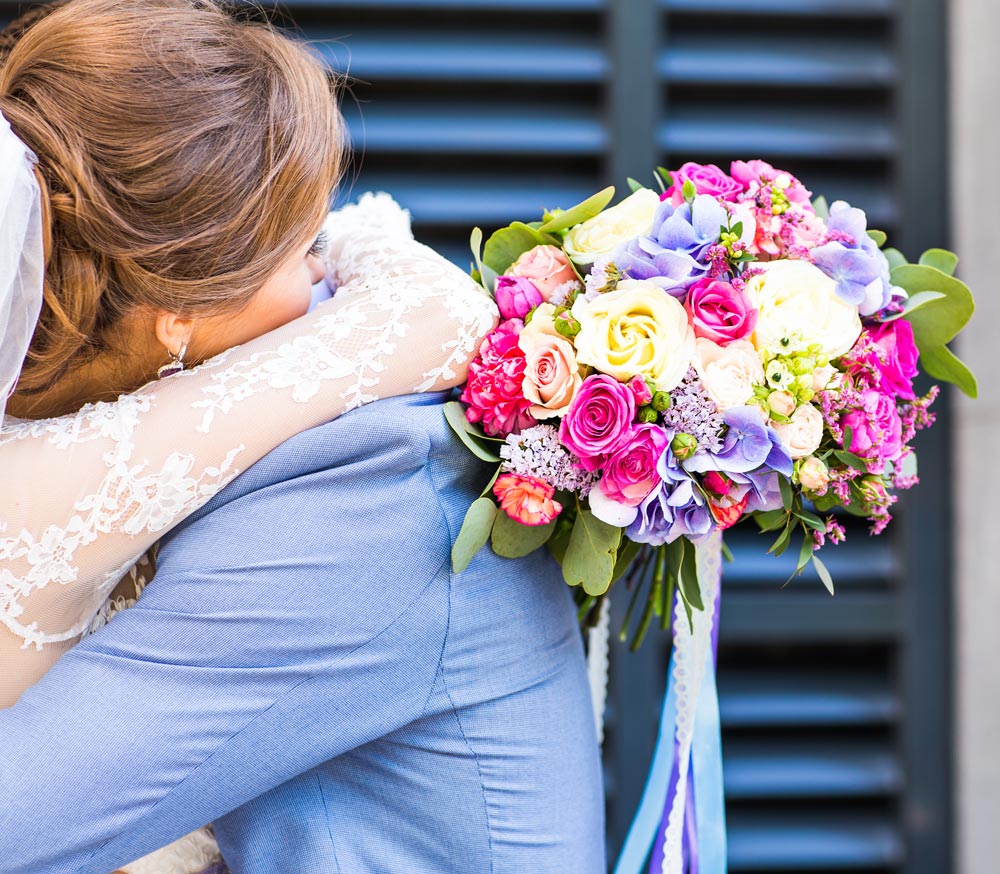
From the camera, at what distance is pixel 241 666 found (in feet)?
2.48

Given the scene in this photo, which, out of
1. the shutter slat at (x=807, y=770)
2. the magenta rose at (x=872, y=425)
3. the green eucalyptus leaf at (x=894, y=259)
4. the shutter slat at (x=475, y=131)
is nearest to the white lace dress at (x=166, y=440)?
the magenta rose at (x=872, y=425)

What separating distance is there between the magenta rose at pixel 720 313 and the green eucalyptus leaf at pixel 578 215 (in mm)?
140

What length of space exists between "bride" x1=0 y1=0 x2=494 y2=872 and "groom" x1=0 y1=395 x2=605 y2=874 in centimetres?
5

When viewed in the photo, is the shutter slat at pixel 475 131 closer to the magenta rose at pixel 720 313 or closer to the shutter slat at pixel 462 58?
the shutter slat at pixel 462 58

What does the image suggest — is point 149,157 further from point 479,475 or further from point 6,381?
point 479,475

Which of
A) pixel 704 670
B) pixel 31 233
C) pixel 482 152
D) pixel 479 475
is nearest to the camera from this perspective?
pixel 31 233

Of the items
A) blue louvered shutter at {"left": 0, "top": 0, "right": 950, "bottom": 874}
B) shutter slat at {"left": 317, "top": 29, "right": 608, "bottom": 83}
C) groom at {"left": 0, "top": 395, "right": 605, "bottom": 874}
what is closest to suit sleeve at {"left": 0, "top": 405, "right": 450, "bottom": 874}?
groom at {"left": 0, "top": 395, "right": 605, "bottom": 874}

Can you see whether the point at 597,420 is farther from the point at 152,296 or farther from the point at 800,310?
the point at 152,296

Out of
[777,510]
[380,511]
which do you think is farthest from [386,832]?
[777,510]

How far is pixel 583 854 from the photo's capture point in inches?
36.7

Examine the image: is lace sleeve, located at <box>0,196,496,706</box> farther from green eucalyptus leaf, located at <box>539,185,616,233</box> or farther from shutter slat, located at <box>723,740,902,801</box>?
shutter slat, located at <box>723,740,902,801</box>

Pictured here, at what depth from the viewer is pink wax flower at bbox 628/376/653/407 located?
0.80 meters

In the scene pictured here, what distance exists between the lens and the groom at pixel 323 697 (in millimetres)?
725

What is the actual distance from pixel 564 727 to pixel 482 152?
1.29 m
